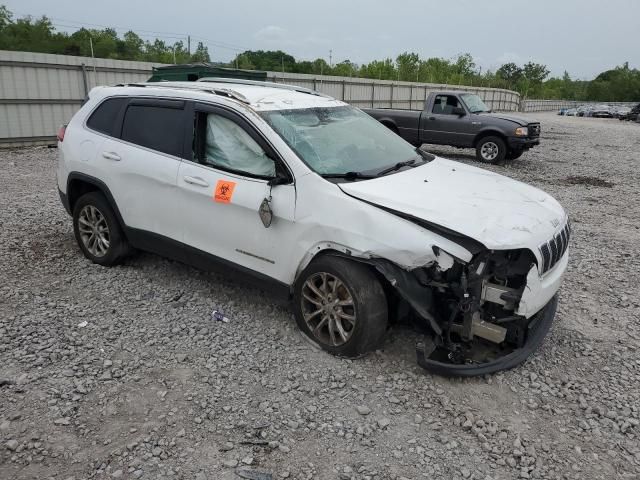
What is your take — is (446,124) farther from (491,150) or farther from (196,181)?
(196,181)

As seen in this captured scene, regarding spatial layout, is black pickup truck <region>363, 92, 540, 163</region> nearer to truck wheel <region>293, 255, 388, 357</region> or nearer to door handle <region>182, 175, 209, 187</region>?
door handle <region>182, 175, 209, 187</region>

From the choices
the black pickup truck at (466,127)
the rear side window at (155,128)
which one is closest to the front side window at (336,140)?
the rear side window at (155,128)

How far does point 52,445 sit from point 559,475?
268 cm

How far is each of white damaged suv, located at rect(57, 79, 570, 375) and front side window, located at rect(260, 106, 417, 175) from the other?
2 centimetres

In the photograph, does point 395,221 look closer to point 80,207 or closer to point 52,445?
point 52,445

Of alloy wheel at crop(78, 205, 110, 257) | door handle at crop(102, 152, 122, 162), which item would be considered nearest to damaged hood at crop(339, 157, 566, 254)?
door handle at crop(102, 152, 122, 162)

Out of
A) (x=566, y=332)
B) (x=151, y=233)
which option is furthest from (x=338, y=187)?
(x=566, y=332)

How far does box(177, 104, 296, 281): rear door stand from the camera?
12.1ft

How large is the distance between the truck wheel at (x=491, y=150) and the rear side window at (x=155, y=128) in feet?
33.7

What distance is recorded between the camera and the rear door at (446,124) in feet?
43.1

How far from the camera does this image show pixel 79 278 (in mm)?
4824

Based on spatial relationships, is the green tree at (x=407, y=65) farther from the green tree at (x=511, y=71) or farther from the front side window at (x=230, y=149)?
the front side window at (x=230, y=149)

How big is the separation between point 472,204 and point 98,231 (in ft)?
11.6

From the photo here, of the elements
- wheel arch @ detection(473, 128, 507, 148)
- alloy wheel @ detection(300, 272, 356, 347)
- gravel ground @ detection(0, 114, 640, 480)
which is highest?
wheel arch @ detection(473, 128, 507, 148)
